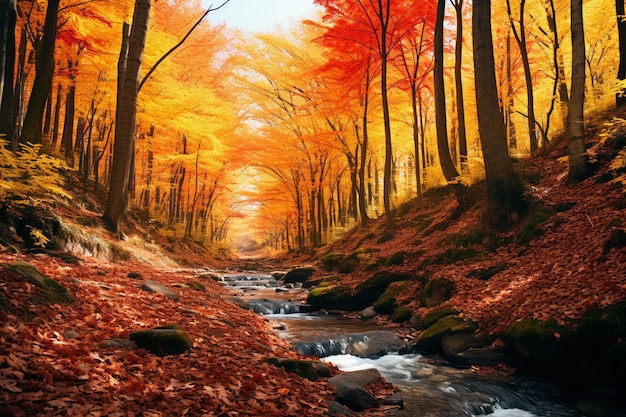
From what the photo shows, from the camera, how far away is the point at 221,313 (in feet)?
23.9

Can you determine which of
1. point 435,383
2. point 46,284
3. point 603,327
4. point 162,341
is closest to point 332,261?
point 435,383

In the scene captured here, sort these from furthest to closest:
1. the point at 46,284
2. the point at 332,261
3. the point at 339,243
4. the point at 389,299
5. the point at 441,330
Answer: the point at 339,243 < the point at 332,261 < the point at 389,299 < the point at 441,330 < the point at 46,284

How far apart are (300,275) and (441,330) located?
394 inches

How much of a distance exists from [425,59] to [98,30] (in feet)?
41.8

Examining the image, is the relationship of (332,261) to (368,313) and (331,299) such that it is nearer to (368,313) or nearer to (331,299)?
(331,299)

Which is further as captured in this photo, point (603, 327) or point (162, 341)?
point (603, 327)

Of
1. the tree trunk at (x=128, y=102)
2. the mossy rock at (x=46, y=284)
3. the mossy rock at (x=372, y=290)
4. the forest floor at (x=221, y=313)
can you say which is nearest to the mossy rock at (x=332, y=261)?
the forest floor at (x=221, y=313)

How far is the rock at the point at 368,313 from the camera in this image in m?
9.98

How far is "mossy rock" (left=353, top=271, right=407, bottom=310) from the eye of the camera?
1086cm

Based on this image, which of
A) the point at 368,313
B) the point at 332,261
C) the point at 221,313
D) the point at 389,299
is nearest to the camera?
the point at 221,313

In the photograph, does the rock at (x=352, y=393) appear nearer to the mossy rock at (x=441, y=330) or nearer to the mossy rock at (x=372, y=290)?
the mossy rock at (x=441, y=330)

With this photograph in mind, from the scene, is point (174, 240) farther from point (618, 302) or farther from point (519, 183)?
point (618, 302)

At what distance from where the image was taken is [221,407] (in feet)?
11.3

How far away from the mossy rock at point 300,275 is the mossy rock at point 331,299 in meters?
5.16
